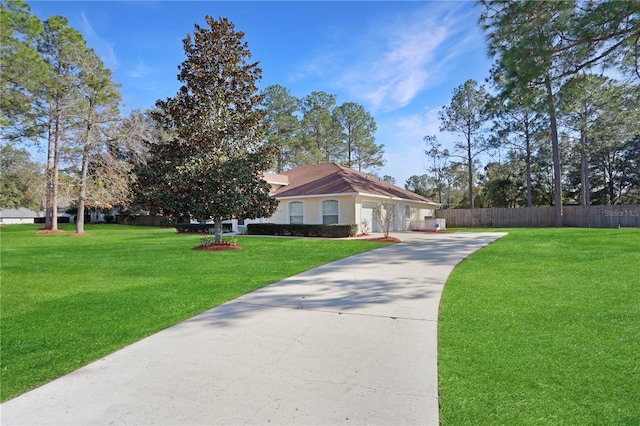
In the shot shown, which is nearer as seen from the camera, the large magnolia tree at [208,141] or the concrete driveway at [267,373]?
the concrete driveway at [267,373]

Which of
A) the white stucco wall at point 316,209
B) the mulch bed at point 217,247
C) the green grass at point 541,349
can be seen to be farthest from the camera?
the white stucco wall at point 316,209

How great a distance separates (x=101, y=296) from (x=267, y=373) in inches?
167

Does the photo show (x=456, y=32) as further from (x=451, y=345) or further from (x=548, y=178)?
(x=548, y=178)

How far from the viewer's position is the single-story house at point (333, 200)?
60.0ft

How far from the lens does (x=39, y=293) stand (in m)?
6.07

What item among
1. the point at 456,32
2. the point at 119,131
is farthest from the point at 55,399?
the point at 119,131

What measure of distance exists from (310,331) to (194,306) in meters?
1.98

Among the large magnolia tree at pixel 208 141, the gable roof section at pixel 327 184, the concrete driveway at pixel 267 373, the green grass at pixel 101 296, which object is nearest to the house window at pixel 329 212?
the gable roof section at pixel 327 184

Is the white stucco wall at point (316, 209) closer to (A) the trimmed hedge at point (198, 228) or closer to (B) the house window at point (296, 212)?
(B) the house window at point (296, 212)

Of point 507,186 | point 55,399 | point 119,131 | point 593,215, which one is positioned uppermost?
point 119,131

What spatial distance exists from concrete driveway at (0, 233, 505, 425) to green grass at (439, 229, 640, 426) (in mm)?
244

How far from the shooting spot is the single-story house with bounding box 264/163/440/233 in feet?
60.0

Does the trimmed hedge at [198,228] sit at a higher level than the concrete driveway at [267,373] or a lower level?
higher

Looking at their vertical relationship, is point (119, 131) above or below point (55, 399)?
above
